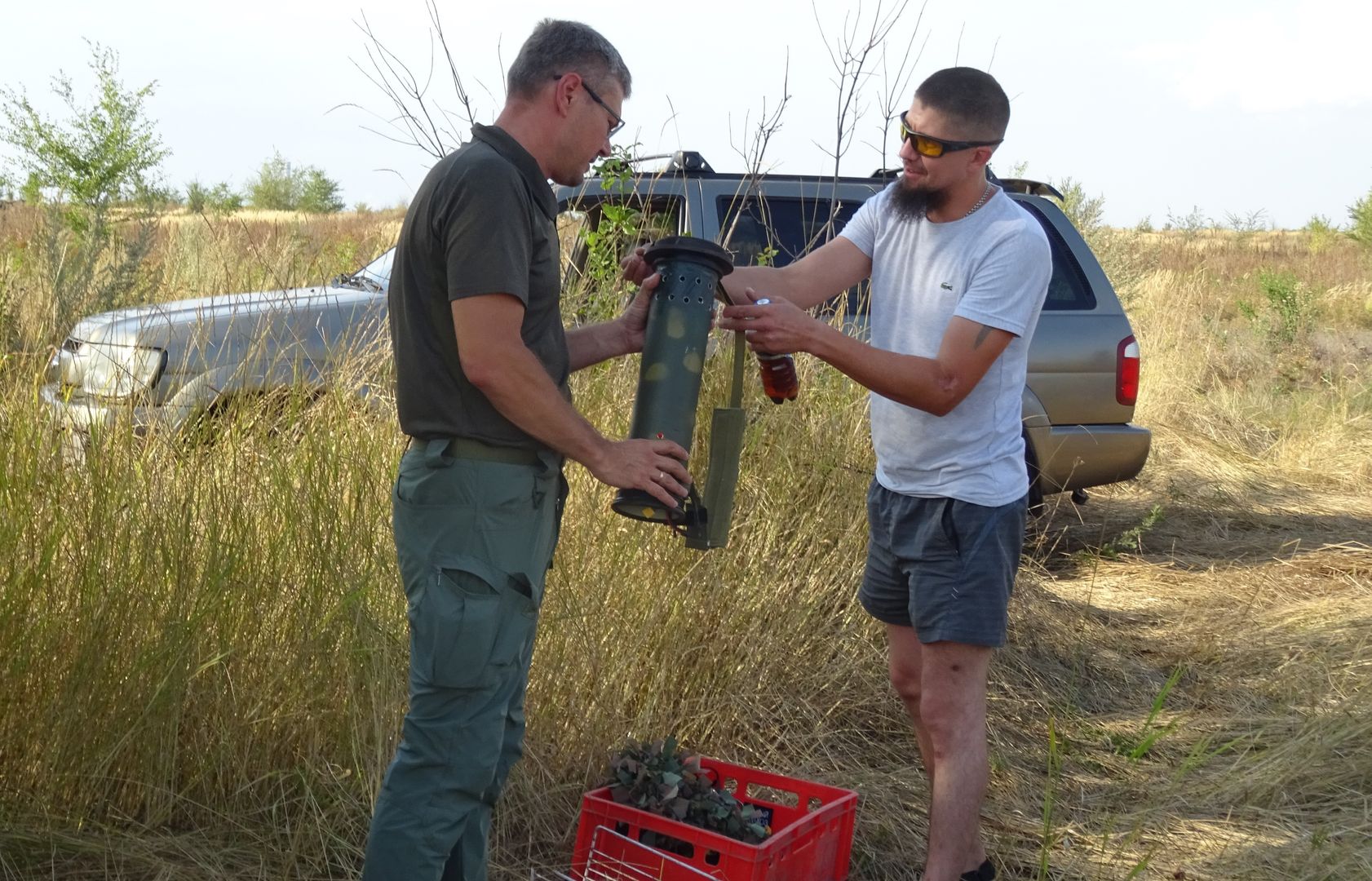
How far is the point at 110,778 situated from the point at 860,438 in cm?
288

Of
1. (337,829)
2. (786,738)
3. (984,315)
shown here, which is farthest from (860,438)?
(337,829)

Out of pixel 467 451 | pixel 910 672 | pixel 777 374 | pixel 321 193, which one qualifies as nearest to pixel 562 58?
pixel 467 451

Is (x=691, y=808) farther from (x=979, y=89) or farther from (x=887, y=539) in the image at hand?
(x=979, y=89)

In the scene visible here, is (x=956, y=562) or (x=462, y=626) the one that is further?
(x=956, y=562)

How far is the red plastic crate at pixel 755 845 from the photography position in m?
2.69

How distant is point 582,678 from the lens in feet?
11.3

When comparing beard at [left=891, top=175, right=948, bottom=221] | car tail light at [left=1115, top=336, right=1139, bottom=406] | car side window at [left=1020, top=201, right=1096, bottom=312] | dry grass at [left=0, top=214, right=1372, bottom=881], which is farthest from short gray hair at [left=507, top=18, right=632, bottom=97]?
car tail light at [left=1115, top=336, right=1139, bottom=406]

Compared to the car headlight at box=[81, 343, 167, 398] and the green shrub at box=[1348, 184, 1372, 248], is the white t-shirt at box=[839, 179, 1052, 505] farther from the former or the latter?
the green shrub at box=[1348, 184, 1372, 248]

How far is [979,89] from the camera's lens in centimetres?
285

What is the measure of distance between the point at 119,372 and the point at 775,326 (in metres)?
1.71

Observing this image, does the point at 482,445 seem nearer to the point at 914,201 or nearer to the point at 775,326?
the point at 775,326

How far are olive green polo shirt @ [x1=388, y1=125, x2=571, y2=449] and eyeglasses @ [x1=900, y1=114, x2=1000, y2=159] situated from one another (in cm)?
97

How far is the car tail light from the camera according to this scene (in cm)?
644

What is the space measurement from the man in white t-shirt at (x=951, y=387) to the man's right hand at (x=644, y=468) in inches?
19.6
